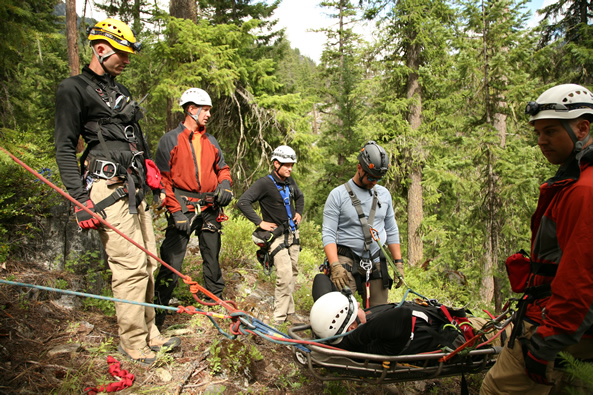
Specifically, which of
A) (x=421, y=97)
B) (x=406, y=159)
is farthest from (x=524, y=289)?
(x=421, y=97)

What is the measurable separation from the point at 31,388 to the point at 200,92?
3.64 meters

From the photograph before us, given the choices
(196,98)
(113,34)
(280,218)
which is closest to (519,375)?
(280,218)

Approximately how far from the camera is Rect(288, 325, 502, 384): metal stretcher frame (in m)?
3.04

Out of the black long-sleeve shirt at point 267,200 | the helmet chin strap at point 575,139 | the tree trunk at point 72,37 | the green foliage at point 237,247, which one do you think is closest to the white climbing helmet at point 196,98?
the black long-sleeve shirt at point 267,200

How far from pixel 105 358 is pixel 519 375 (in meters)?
3.78

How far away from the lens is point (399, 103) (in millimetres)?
13844

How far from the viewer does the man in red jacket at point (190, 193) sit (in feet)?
14.3

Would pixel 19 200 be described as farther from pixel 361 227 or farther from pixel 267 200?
pixel 361 227

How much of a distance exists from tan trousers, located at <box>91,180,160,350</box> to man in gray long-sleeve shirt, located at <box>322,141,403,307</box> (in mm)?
2140

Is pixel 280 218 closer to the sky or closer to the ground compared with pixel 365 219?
closer to the ground

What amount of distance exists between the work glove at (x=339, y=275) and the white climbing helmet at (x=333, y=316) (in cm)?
42

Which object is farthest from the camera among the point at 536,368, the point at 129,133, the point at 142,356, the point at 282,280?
the point at 282,280

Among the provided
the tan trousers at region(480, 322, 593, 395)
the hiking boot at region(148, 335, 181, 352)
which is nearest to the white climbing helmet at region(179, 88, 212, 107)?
the hiking boot at region(148, 335, 181, 352)

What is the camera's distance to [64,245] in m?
4.94
